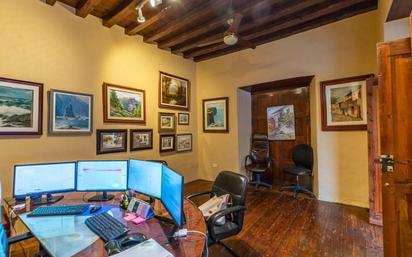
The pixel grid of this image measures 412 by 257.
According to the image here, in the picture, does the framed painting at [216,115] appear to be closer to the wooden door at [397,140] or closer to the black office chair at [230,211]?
the black office chair at [230,211]

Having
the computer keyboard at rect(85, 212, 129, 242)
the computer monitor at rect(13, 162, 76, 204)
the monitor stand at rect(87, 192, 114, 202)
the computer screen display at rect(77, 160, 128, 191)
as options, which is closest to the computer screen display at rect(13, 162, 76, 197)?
the computer monitor at rect(13, 162, 76, 204)

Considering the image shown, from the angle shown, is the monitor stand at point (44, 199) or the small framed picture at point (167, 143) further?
the small framed picture at point (167, 143)

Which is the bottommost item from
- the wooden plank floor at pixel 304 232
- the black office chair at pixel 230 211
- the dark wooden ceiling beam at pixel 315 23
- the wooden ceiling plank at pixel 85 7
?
the wooden plank floor at pixel 304 232

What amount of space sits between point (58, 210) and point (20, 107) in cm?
183

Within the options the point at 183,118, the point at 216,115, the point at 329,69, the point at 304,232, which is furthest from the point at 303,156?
the point at 183,118

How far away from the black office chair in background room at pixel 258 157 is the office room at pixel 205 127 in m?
0.04

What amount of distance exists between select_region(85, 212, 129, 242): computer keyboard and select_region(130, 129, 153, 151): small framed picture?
252 cm

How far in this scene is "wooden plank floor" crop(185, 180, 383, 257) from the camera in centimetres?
235

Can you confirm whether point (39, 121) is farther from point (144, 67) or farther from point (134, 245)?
point (134, 245)

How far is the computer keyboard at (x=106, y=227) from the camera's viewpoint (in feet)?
4.34

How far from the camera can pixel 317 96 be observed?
12.7ft

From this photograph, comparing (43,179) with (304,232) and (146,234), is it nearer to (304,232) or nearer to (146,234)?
(146,234)

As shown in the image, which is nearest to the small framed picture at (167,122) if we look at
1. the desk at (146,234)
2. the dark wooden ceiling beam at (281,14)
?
the dark wooden ceiling beam at (281,14)

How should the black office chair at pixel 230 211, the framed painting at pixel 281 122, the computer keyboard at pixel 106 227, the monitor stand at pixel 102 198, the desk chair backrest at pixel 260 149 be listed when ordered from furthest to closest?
the desk chair backrest at pixel 260 149 < the framed painting at pixel 281 122 < the monitor stand at pixel 102 198 < the black office chair at pixel 230 211 < the computer keyboard at pixel 106 227
